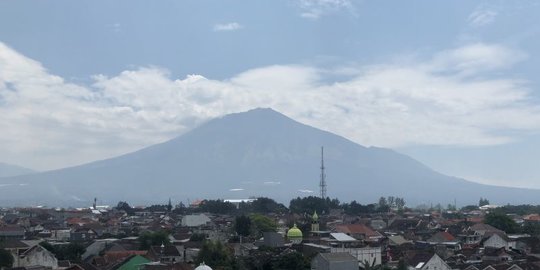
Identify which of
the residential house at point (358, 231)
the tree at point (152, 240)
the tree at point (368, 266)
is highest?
the residential house at point (358, 231)

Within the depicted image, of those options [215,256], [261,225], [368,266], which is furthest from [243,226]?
[368,266]

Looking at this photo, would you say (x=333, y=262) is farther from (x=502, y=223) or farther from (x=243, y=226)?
(x=502, y=223)

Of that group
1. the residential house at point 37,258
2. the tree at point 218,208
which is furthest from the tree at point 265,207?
the residential house at point 37,258

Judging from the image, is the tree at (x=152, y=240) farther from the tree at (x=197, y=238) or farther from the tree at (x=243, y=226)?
the tree at (x=243, y=226)

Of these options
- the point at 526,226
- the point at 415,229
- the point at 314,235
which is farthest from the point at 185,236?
the point at 526,226

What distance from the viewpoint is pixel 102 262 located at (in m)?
29.1

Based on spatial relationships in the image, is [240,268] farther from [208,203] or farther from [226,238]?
[208,203]

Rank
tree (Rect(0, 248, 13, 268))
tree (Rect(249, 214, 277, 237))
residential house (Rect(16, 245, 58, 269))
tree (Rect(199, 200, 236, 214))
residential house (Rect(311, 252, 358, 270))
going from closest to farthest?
1. residential house (Rect(311, 252, 358, 270))
2. tree (Rect(0, 248, 13, 268))
3. residential house (Rect(16, 245, 58, 269))
4. tree (Rect(249, 214, 277, 237))
5. tree (Rect(199, 200, 236, 214))

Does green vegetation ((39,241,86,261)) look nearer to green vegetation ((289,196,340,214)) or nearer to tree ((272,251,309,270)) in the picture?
tree ((272,251,309,270))

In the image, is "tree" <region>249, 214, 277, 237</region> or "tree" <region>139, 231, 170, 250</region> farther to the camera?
"tree" <region>249, 214, 277, 237</region>

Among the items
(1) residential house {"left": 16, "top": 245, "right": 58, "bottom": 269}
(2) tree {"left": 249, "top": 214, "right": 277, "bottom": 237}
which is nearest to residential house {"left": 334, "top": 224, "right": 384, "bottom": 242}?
(2) tree {"left": 249, "top": 214, "right": 277, "bottom": 237}

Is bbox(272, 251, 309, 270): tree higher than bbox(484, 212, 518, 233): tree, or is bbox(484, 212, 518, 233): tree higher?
bbox(484, 212, 518, 233): tree

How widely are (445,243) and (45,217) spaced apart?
36.4 metres

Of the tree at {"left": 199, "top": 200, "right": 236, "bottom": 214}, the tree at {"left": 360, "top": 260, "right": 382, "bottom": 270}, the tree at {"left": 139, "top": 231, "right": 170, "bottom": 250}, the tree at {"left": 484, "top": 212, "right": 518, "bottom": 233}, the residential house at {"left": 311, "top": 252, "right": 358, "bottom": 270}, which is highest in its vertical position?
the tree at {"left": 199, "top": 200, "right": 236, "bottom": 214}
